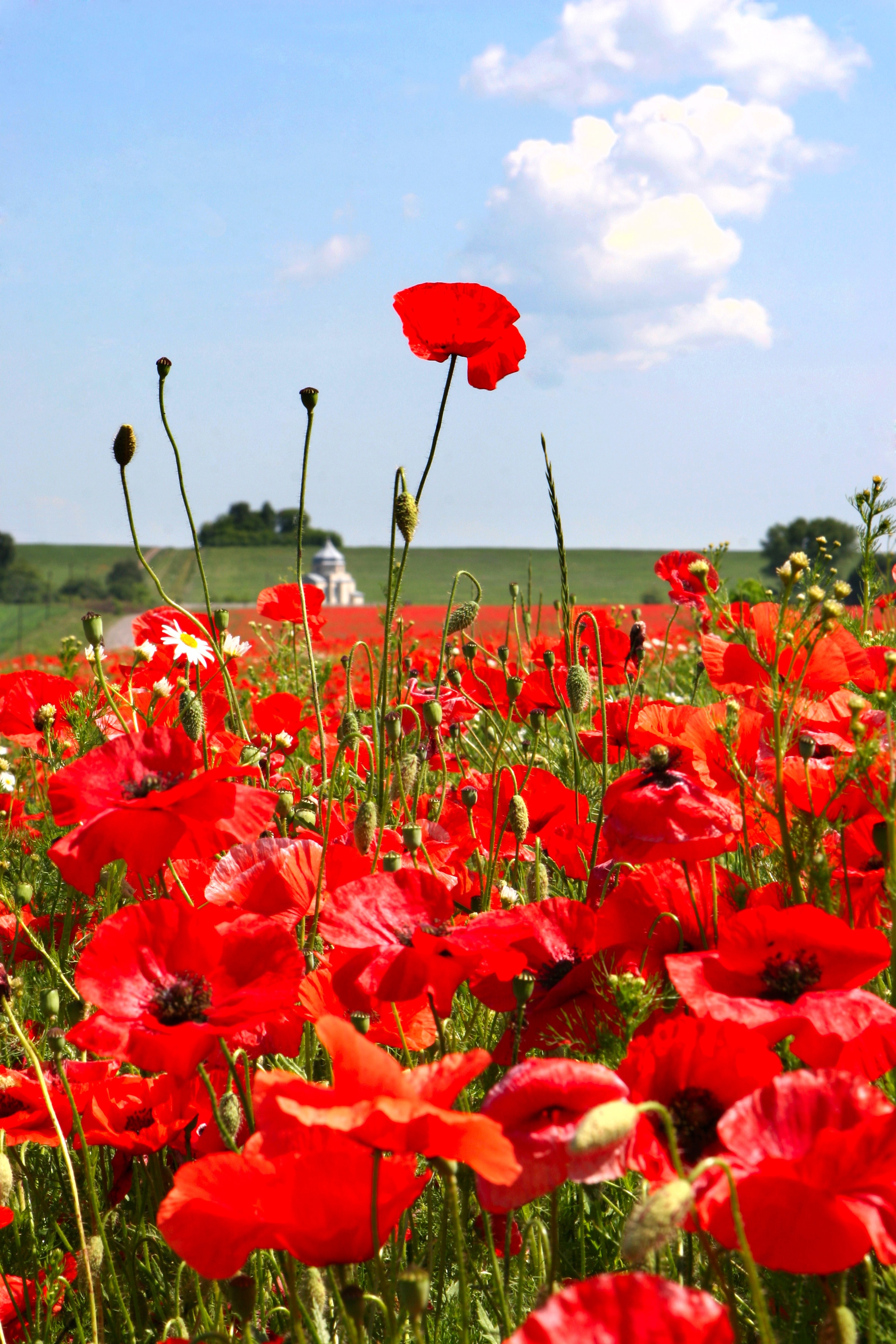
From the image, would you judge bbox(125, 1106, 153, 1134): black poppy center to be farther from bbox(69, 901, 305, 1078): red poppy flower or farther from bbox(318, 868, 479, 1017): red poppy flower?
bbox(318, 868, 479, 1017): red poppy flower

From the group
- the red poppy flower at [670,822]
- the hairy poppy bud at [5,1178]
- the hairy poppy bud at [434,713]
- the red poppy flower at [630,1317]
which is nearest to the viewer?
the red poppy flower at [630,1317]

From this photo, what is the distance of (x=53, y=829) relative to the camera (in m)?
2.91

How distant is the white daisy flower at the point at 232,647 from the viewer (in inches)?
102

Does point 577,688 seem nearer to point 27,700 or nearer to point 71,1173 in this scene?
point 71,1173

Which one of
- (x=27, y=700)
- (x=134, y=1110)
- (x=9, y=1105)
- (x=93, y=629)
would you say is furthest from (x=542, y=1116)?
(x=27, y=700)

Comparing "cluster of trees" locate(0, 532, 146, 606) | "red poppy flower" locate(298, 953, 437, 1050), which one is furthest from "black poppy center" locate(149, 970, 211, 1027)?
"cluster of trees" locate(0, 532, 146, 606)

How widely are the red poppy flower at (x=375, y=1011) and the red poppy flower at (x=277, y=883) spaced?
9cm

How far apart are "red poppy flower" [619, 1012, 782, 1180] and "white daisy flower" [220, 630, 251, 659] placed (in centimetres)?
147

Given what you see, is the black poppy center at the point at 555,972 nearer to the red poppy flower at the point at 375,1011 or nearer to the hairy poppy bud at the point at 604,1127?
the red poppy flower at the point at 375,1011

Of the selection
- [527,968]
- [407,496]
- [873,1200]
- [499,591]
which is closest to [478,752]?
[407,496]

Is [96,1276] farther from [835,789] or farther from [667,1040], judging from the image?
[835,789]

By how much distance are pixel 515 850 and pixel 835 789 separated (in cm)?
57

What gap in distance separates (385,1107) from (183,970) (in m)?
0.52

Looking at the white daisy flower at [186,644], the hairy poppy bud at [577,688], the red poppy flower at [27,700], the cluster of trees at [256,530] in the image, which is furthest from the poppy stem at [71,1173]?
the cluster of trees at [256,530]
